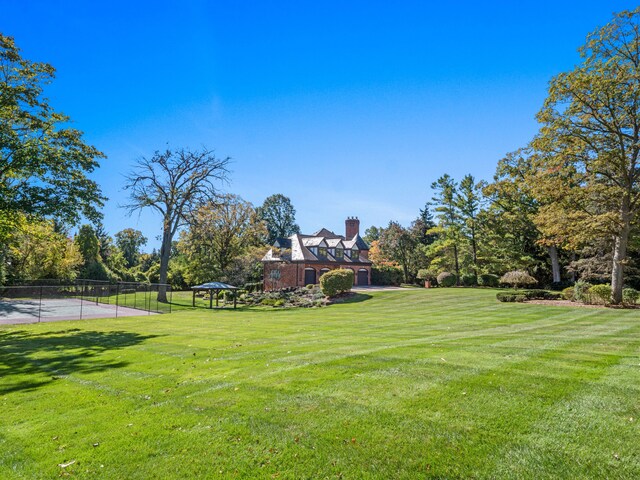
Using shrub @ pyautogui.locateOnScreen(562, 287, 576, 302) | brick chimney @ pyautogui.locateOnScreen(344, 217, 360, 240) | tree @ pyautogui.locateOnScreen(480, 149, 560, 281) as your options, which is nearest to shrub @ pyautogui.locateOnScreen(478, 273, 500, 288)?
tree @ pyautogui.locateOnScreen(480, 149, 560, 281)

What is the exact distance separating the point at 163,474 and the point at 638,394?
5990 mm

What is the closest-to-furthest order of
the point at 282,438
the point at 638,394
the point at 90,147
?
the point at 282,438, the point at 638,394, the point at 90,147

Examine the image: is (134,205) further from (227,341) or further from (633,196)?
(633,196)

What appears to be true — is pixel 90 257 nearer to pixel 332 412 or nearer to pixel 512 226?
pixel 512 226

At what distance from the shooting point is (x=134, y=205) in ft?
100

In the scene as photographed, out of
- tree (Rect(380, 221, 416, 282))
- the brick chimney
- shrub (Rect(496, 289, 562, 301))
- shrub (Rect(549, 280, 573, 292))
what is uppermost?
the brick chimney

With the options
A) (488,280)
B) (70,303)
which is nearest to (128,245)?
(70,303)

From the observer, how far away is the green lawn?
3.66 meters

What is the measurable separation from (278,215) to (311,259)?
28829mm

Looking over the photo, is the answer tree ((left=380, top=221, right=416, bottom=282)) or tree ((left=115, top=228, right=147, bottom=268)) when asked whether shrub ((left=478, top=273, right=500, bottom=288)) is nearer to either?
tree ((left=380, top=221, right=416, bottom=282))

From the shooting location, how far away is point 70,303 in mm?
28172

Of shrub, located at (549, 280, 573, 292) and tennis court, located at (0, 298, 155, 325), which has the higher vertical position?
shrub, located at (549, 280, 573, 292)

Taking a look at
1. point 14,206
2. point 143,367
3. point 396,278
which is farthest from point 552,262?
point 14,206

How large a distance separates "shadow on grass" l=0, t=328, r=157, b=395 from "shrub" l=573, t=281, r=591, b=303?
73.5 feet
